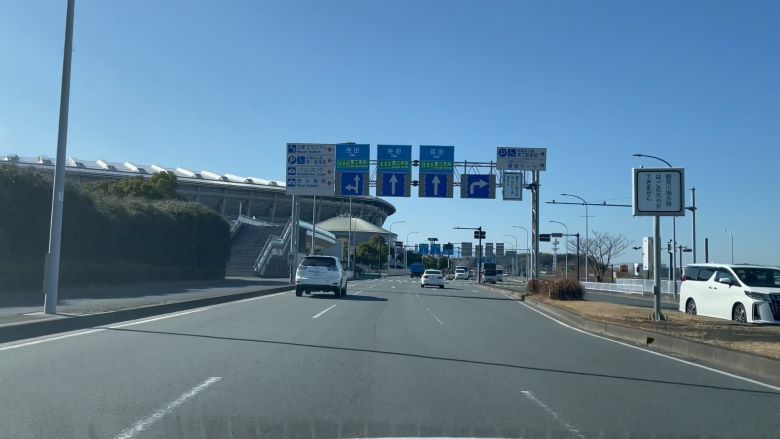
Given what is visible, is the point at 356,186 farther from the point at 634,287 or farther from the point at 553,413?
the point at 553,413

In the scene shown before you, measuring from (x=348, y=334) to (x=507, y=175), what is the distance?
25138 millimetres

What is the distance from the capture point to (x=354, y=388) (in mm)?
9867

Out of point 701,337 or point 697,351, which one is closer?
point 697,351

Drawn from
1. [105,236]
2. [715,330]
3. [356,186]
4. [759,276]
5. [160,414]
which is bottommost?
[160,414]

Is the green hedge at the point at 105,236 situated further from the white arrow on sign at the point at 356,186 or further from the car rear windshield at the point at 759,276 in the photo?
the car rear windshield at the point at 759,276

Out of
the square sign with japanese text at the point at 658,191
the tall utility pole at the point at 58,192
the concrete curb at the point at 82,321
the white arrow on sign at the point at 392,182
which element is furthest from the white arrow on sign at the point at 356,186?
the tall utility pole at the point at 58,192

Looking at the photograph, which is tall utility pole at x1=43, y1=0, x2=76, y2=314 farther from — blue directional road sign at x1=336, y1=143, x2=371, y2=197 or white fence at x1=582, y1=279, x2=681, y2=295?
white fence at x1=582, y1=279, x2=681, y2=295

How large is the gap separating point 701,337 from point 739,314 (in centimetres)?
487

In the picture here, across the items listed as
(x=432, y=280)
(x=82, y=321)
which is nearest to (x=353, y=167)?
(x=432, y=280)

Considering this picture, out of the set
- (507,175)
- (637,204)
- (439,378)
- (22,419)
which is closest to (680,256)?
(507,175)

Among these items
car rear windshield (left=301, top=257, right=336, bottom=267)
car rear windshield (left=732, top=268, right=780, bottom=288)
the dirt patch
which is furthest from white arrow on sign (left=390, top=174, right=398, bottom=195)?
car rear windshield (left=732, top=268, right=780, bottom=288)

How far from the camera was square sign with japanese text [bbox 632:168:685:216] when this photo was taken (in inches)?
879

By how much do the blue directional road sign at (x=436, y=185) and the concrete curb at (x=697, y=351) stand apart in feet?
61.5

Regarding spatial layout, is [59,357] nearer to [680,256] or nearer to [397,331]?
[397,331]
